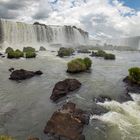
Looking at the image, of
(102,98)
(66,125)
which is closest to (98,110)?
(102,98)

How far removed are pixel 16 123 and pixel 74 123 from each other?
4265 millimetres

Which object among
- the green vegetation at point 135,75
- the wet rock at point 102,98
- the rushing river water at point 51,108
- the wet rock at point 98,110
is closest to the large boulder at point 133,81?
the green vegetation at point 135,75

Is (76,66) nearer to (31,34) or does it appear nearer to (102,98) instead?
(102,98)

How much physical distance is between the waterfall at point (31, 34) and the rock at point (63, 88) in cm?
5883

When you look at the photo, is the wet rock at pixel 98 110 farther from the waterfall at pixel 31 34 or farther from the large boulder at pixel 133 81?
the waterfall at pixel 31 34

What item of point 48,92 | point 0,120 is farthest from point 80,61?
point 0,120

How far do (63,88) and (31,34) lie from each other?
70.0 m

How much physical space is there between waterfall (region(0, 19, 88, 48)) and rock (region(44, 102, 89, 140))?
68.8m

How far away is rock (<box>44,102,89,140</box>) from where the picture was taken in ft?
47.1

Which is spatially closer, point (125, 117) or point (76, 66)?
point (125, 117)

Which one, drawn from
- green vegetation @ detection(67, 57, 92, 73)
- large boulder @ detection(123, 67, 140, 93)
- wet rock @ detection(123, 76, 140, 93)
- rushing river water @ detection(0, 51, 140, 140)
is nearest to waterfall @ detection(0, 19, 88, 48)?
green vegetation @ detection(67, 57, 92, 73)

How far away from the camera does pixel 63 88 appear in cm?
2470

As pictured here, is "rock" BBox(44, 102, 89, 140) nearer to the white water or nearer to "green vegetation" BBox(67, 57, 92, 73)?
the white water

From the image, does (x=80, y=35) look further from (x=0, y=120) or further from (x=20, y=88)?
(x=0, y=120)
